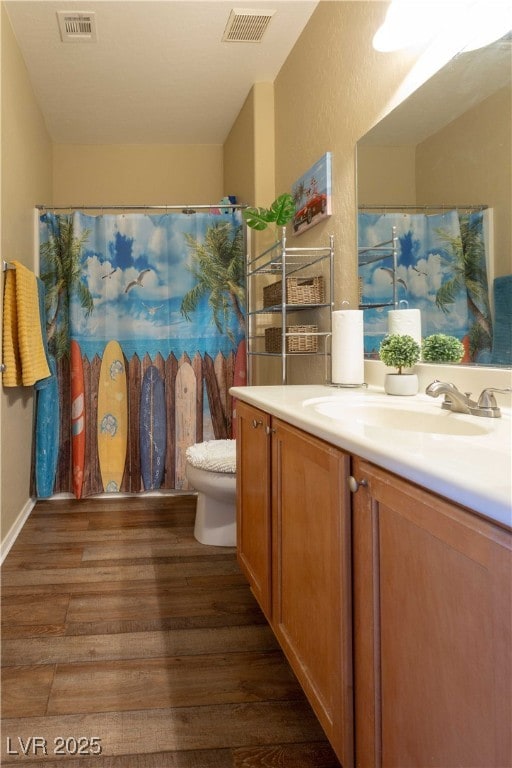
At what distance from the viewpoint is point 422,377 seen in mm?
1846

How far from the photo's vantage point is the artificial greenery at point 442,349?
167 cm

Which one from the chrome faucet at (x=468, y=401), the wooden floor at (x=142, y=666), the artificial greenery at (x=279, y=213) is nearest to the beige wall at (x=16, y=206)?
the wooden floor at (x=142, y=666)

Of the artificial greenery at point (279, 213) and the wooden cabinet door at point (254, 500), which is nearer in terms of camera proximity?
the wooden cabinet door at point (254, 500)

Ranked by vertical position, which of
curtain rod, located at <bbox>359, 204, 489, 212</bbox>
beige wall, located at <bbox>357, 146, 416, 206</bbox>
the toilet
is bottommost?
the toilet

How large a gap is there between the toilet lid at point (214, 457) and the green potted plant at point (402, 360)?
986 mm

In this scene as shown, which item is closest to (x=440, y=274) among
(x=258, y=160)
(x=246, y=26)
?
(x=246, y=26)

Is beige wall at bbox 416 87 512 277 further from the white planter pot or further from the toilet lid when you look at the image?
the toilet lid

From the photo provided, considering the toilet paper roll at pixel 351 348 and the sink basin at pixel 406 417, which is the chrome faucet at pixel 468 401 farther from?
the toilet paper roll at pixel 351 348

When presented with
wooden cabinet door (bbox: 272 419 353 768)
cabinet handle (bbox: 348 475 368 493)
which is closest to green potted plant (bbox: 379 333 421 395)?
wooden cabinet door (bbox: 272 419 353 768)

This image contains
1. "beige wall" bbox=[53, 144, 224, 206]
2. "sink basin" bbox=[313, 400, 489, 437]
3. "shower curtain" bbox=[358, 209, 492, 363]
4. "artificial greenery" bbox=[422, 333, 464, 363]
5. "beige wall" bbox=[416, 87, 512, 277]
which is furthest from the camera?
"beige wall" bbox=[53, 144, 224, 206]

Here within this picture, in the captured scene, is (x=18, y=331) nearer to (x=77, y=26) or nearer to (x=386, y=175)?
(x=77, y=26)

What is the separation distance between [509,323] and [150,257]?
2.51 m

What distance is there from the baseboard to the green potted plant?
71.1 inches

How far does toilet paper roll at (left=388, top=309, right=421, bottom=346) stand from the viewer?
185 centimetres
